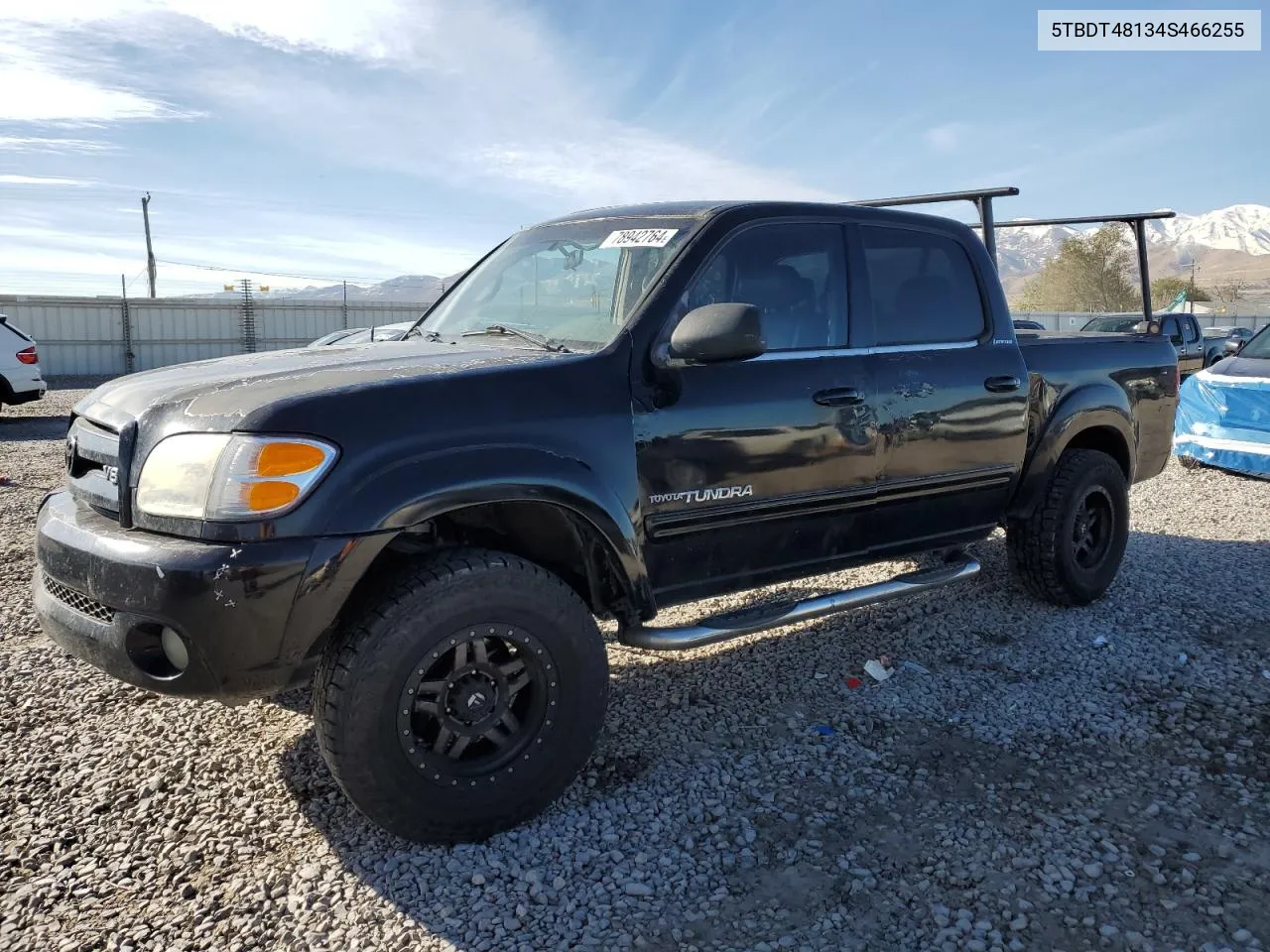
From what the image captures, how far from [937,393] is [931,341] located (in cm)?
27

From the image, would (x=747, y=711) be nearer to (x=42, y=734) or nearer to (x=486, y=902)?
(x=486, y=902)

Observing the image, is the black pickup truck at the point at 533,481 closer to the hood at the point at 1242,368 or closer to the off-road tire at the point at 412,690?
the off-road tire at the point at 412,690

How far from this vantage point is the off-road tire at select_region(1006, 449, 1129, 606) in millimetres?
4781

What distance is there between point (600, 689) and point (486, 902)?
2.35 ft

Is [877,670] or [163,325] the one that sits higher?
[163,325]

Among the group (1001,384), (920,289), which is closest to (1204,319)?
(1001,384)

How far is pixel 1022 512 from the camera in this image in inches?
183

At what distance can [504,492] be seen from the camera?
9.18ft

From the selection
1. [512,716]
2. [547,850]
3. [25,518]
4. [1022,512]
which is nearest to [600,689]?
[512,716]

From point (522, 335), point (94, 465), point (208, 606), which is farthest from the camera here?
point (522, 335)

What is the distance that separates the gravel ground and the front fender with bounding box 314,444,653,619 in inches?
33.0

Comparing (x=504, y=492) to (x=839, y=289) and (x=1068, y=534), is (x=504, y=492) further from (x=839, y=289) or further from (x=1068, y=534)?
(x=1068, y=534)

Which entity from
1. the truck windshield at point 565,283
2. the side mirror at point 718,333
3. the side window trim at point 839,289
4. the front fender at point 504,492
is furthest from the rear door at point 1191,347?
the front fender at point 504,492

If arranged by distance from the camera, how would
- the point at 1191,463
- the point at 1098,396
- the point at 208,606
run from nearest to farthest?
the point at 208,606 → the point at 1098,396 → the point at 1191,463
